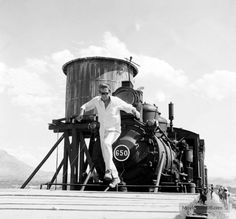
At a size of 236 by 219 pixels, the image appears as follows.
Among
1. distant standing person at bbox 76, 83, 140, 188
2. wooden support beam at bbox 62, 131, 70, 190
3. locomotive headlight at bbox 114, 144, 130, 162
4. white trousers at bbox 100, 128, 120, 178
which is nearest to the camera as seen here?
white trousers at bbox 100, 128, 120, 178

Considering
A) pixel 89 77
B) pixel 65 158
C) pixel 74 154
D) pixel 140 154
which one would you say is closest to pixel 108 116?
pixel 140 154

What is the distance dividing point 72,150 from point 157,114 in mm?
5832

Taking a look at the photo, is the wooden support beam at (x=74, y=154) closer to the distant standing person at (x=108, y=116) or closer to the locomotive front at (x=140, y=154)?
the locomotive front at (x=140, y=154)

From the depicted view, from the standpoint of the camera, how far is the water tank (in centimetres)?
1599

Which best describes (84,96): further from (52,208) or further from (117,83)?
(52,208)

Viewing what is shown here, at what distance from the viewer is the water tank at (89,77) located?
16.0 meters

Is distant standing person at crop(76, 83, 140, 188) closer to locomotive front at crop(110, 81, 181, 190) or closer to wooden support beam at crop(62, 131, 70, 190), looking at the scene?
locomotive front at crop(110, 81, 181, 190)

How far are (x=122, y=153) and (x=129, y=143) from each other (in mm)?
358

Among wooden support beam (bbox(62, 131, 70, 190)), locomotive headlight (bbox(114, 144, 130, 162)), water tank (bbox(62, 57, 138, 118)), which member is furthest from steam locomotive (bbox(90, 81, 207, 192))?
wooden support beam (bbox(62, 131, 70, 190))

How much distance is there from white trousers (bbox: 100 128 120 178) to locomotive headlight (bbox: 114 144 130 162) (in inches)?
125

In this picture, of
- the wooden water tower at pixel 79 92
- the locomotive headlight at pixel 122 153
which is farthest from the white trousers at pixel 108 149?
the wooden water tower at pixel 79 92

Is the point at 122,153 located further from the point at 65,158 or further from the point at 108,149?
the point at 65,158

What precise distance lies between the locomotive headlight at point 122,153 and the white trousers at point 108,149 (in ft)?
10.4

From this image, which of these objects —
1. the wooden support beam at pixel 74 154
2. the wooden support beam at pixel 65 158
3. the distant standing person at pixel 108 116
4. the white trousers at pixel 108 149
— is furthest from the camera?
the wooden support beam at pixel 65 158
